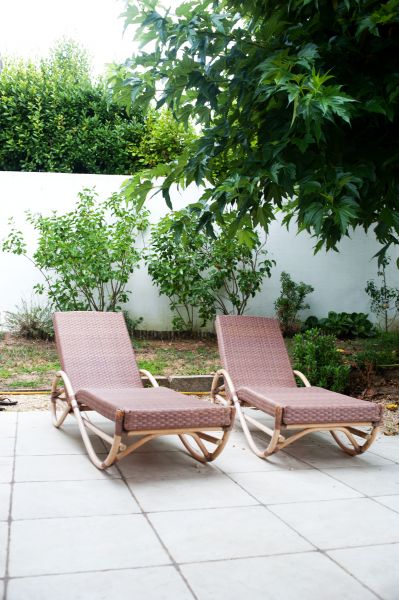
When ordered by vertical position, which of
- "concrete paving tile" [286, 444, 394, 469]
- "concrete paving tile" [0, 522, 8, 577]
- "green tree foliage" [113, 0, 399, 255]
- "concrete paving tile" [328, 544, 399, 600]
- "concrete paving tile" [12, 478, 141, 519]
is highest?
"green tree foliage" [113, 0, 399, 255]

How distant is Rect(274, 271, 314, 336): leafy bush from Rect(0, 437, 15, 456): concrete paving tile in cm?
515

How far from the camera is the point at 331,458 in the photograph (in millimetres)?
4598

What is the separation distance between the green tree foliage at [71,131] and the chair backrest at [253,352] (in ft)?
16.1

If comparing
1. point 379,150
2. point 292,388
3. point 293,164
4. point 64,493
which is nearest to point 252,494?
point 64,493

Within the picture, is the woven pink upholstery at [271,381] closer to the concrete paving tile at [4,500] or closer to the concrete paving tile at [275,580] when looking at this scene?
the concrete paving tile at [275,580]

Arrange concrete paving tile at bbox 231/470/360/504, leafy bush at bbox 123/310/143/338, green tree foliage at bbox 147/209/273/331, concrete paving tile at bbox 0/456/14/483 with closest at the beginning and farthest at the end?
1. concrete paving tile at bbox 231/470/360/504
2. concrete paving tile at bbox 0/456/14/483
3. green tree foliage at bbox 147/209/273/331
4. leafy bush at bbox 123/310/143/338

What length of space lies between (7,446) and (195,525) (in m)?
1.90

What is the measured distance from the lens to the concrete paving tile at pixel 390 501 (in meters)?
3.59

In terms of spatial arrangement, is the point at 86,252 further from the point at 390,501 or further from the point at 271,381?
the point at 390,501

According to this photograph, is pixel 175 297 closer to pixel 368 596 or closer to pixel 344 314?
pixel 344 314

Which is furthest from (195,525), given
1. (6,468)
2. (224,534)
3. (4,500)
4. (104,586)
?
(6,468)

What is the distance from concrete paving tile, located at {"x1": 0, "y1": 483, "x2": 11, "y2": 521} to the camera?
10.6ft

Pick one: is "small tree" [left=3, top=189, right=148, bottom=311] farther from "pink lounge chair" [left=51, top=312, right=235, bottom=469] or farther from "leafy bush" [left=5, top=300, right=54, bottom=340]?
"pink lounge chair" [left=51, top=312, right=235, bottom=469]

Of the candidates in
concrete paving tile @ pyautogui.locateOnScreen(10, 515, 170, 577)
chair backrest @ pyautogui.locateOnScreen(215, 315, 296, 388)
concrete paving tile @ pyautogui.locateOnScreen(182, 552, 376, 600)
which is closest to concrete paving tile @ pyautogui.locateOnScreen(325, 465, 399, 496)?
concrete paving tile @ pyautogui.locateOnScreen(182, 552, 376, 600)
